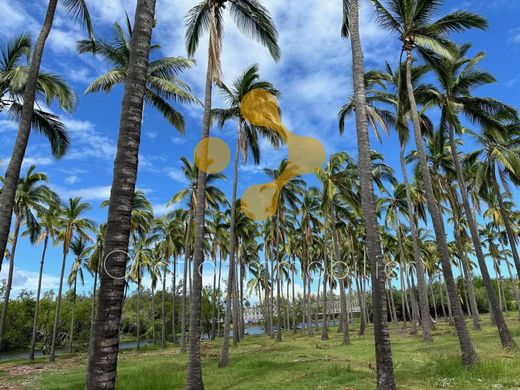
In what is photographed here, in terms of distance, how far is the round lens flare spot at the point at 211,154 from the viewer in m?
12.3

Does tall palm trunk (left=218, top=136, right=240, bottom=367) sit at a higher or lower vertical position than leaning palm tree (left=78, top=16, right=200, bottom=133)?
lower

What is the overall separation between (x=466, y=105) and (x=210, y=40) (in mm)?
11662

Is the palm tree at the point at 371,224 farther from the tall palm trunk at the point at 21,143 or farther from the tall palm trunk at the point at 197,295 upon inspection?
the tall palm trunk at the point at 21,143

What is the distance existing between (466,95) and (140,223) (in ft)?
89.1

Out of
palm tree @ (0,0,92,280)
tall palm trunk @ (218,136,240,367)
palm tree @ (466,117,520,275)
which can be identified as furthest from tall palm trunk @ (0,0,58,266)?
palm tree @ (466,117,520,275)

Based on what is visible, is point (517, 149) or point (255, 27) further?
point (517, 149)

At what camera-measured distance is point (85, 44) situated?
50.5ft

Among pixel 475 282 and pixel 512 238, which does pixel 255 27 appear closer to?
pixel 512 238

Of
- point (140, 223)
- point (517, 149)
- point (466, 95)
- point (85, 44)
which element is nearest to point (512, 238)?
point (517, 149)

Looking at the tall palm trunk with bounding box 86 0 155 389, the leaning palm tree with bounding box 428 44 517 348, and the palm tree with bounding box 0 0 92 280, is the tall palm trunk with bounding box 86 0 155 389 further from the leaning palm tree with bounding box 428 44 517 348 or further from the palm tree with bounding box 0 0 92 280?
the leaning palm tree with bounding box 428 44 517 348

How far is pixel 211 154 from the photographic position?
45.3ft

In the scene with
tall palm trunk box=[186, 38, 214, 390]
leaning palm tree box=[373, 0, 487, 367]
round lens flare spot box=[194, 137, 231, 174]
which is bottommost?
tall palm trunk box=[186, 38, 214, 390]

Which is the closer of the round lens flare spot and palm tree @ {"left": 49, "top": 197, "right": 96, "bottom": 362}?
the round lens flare spot

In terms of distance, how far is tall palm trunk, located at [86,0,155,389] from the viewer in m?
3.99
